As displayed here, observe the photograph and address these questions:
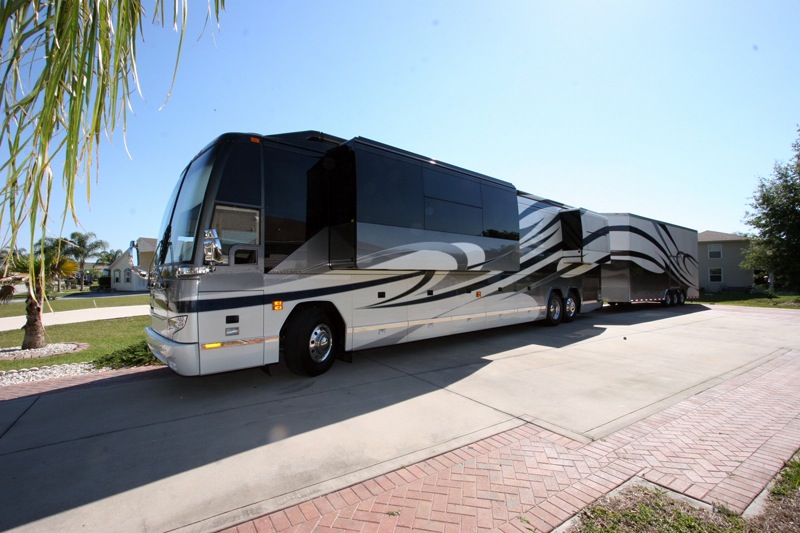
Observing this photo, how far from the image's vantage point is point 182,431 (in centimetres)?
400

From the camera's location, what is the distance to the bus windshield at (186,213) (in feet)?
16.2

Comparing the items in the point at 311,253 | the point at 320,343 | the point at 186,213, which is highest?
the point at 186,213

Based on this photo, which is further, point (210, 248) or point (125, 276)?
point (125, 276)

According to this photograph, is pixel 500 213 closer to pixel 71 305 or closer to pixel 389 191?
pixel 389 191

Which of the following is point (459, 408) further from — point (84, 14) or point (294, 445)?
point (84, 14)

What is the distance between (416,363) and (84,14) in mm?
6462

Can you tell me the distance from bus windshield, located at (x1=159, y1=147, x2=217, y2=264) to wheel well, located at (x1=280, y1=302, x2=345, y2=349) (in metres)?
1.58

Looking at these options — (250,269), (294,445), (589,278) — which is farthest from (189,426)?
(589,278)

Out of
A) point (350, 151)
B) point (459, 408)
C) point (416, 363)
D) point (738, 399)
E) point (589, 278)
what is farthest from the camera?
point (589, 278)

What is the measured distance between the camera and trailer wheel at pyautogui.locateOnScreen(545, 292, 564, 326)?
1134cm

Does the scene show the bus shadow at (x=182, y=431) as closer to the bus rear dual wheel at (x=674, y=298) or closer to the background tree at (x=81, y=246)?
the background tree at (x=81, y=246)

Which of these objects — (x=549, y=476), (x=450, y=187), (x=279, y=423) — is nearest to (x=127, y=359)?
(x=279, y=423)

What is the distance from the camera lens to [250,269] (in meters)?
5.13

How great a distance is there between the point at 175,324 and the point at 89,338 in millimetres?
8585
